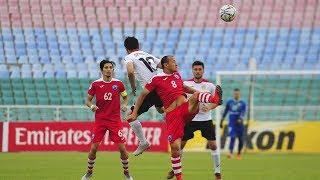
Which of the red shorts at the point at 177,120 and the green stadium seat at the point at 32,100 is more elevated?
the red shorts at the point at 177,120

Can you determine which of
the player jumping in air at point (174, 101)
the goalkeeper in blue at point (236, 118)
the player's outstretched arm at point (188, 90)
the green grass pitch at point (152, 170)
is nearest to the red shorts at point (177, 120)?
the player jumping in air at point (174, 101)

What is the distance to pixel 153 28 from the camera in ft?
105

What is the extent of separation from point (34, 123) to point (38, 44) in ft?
21.8

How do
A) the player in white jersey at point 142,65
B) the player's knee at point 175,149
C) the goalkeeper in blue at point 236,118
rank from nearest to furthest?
the player's knee at point 175,149 → the player in white jersey at point 142,65 → the goalkeeper in blue at point 236,118

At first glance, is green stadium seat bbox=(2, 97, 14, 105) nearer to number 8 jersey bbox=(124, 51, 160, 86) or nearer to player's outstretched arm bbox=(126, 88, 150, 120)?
number 8 jersey bbox=(124, 51, 160, 86)

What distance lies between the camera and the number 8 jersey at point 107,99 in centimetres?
1302

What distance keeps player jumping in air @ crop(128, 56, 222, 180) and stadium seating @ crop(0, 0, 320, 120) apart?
17.2m

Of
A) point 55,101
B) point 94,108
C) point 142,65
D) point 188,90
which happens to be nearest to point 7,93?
point 55,101

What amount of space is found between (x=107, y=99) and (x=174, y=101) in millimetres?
1704

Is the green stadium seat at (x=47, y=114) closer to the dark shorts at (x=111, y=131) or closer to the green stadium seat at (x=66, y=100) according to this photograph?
the green stadium seat at (x=66, y=100)

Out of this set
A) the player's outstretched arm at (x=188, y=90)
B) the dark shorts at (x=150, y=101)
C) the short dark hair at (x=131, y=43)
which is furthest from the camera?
the short dark hair at (x=131, y=43)

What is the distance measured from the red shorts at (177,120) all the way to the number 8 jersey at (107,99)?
173 centimetres

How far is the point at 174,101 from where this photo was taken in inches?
464

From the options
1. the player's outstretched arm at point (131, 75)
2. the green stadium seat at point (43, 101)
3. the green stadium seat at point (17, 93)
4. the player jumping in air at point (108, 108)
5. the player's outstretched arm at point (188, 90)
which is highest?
the player's outstretched arm at point (131, 75)
